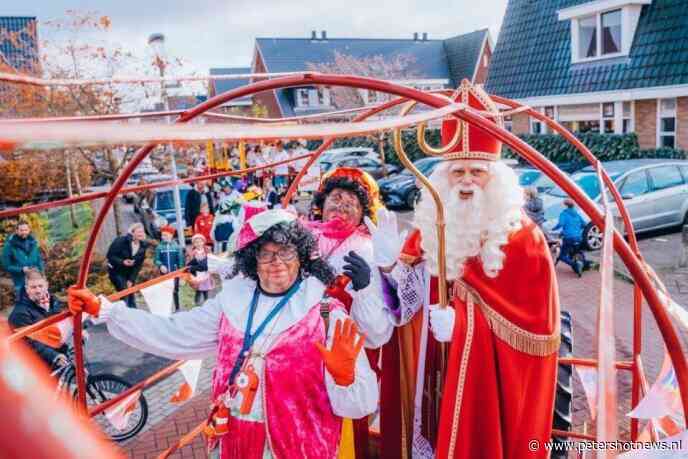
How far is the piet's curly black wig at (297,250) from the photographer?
106 inches

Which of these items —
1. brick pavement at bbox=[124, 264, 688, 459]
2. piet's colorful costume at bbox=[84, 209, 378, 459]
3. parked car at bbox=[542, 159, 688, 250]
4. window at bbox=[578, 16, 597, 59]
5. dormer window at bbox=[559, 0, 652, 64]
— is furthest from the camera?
window at bbox=[578, 16, 597, 59]

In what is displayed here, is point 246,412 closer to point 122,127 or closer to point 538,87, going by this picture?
point 122,127

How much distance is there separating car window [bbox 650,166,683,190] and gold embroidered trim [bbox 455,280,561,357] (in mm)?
9630

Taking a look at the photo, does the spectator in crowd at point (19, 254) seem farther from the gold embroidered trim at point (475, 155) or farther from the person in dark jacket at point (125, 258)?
the gold embroidered trim at point (475, 155)

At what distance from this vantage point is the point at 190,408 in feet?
17.9

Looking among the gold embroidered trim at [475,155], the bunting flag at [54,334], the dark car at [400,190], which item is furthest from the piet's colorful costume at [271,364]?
the dark car at [400,190]

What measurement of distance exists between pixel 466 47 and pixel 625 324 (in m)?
32.1

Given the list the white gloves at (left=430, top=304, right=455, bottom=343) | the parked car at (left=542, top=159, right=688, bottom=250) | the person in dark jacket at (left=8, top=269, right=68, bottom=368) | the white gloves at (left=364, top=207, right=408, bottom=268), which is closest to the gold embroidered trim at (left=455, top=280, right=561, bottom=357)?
the white gloves at (left=430, top=304, right=455, bottom=343)

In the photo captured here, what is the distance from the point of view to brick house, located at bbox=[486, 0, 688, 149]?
15062 mm

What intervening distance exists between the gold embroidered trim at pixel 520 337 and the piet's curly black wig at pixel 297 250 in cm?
81

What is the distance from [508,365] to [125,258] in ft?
18.9

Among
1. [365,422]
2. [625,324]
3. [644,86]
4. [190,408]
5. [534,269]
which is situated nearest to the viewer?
[534,269]

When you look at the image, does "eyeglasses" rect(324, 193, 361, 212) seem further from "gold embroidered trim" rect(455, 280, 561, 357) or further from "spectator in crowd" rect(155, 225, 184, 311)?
"spectator in crowd" rect(155, 225, 184, 311)

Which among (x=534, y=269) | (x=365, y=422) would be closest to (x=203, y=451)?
(x=365, y=422)
